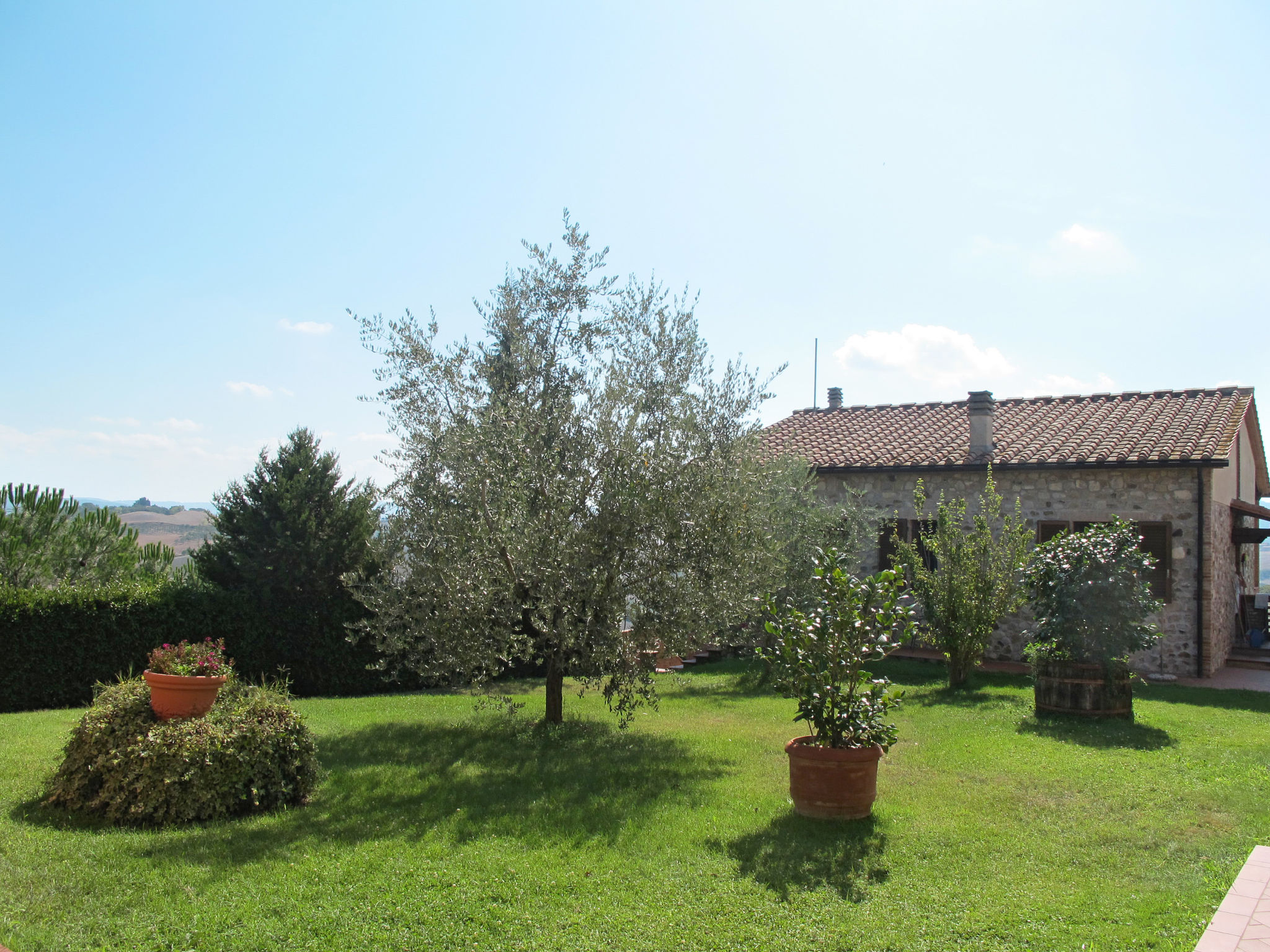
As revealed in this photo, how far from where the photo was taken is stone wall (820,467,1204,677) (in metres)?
14.0

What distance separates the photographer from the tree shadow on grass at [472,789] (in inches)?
225

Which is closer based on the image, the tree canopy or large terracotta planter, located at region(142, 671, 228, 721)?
large terracotta planter, located at region(142, 671, 228, 721)

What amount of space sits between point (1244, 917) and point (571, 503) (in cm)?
548

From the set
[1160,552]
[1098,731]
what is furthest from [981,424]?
[1098,731]

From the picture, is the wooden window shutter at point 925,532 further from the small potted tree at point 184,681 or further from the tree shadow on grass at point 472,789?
the small potted tree at point 184,681

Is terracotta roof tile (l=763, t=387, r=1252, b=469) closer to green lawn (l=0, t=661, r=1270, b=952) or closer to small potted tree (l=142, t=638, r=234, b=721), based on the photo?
green lawn (l=0, t=661, r=1270, b=952)

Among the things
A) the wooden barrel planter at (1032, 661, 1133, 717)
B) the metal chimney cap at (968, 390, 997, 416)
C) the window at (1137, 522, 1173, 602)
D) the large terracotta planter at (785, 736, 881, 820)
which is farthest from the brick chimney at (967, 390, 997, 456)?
the large terracotta planter at (785, 736, 881, 820)

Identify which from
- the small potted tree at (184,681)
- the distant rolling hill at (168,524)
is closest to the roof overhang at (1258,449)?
the small potted tree at (184,681)

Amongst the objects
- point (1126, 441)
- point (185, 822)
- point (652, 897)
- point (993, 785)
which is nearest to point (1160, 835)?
point (993, 785)

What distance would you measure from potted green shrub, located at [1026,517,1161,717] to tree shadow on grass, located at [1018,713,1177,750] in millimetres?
133

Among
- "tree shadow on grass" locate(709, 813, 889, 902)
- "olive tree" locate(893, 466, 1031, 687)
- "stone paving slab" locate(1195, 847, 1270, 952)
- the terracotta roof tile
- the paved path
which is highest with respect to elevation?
the terracotta roof tile

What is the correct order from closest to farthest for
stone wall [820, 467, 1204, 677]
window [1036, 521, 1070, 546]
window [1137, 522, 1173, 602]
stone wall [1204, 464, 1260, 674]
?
1. stone wall [1204, 464, 1260, 674]
2. stone wall [820, 467, 1204, 677]
3. window [1137, 522, 1173, 602]
4. window [1036, 521, 1070, 546]

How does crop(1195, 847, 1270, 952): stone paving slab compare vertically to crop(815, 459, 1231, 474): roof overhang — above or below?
below

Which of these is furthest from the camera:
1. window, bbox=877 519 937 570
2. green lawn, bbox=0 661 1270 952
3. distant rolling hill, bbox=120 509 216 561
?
distant rolling hill, bbox=120 509 216 561
